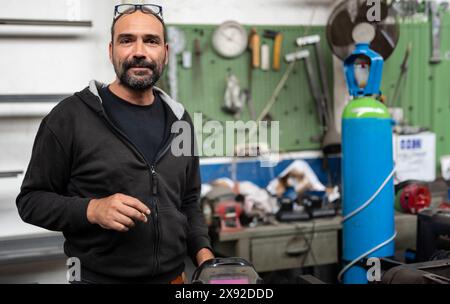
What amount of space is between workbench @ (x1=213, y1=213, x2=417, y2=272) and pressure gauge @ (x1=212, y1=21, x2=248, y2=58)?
3.36 feet

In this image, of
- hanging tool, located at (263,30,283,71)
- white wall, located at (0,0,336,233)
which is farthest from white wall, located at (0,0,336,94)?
hanging tool, located at (263,30,283,71)

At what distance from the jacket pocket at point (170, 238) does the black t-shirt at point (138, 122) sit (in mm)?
163

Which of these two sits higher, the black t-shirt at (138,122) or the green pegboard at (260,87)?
the green pegboard at (260,87)

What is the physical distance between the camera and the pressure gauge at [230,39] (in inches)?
106

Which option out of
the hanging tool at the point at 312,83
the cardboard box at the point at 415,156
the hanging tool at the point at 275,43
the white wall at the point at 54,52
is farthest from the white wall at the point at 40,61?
the cardboard box at the point at 415,156

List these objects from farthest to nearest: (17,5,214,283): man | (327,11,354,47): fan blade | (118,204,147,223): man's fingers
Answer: (327,11,354,47): fan blade < (17,5,214,283): man < (118,204,147,223): man's fingers

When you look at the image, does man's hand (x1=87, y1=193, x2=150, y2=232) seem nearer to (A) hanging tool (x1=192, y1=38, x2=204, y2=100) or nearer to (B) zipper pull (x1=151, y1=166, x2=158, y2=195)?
(B) zipper pull (x1=151, y1=166, x2=158, y2=195)

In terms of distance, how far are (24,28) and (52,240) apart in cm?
91

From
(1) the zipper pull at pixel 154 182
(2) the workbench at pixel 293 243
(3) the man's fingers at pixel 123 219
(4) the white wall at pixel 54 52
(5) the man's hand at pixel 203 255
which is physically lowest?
(2) the workbench at pixel 293 243

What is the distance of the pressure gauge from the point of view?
106 inches

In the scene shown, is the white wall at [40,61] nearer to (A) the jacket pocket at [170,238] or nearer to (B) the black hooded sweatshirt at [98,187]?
(B) the black hooded sweatshirt at [98,187]

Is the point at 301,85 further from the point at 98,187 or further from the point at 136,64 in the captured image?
the point at 98,187

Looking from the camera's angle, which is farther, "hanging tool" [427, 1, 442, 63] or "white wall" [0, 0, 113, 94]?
"hanging tool" [427, 1, 442, 63]
